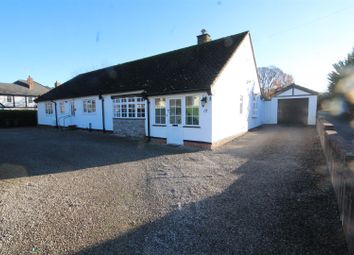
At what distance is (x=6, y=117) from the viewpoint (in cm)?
2531

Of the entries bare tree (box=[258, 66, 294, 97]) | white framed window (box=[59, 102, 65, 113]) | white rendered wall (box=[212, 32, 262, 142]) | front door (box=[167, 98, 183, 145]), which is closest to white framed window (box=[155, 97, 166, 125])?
front door (box=[167, 98, 183, 145])

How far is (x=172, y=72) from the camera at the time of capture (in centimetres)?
1341

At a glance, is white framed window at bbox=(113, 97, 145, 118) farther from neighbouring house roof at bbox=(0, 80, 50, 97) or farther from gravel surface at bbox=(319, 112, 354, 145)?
neighbouring house roof at bbox=(0, 80, 50, 97)

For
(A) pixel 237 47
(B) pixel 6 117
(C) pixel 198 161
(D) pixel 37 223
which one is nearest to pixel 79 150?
(C) pixel 198 161

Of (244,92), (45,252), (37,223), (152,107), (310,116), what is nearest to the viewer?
(45,252)

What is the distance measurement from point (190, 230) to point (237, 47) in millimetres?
11613

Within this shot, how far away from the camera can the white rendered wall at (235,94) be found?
10.8 meters

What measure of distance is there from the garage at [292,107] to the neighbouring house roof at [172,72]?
8.29m

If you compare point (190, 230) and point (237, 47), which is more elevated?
point (237, 47)

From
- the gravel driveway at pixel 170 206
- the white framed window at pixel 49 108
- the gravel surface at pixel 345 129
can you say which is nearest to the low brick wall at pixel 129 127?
the gravel driveway at pixel 170 206

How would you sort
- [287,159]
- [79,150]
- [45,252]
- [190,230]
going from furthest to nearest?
[79,150]
[287,159]
[190,230]
[45,252]

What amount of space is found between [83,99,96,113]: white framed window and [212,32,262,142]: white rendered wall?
1054 cm

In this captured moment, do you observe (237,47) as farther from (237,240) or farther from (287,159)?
(237,240)

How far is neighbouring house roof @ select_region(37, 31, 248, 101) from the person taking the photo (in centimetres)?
1123
